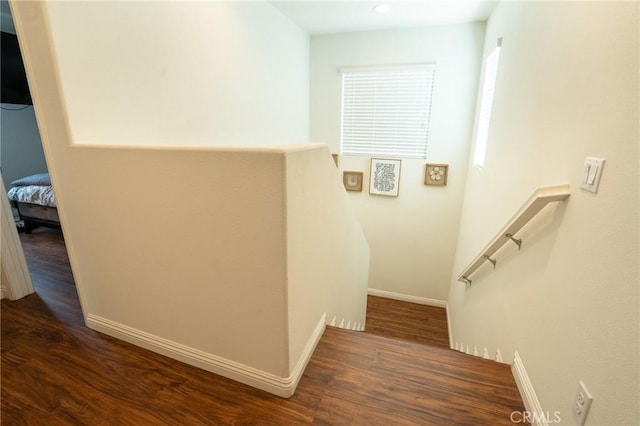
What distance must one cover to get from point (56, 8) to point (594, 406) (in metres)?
2.52

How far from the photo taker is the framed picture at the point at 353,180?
4070 mm

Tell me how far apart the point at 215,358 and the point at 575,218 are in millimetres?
1642

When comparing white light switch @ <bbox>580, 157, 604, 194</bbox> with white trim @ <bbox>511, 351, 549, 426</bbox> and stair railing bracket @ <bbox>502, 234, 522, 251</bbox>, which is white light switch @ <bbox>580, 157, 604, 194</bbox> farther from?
white trim @ <bbox>511, 351, 549, 426</bbox>

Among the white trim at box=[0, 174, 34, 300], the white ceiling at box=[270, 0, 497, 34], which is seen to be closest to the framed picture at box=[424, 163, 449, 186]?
the white ceiling at box=[270, 0, 497, 34]

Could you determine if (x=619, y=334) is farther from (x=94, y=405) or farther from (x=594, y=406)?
(x=94, y=405)

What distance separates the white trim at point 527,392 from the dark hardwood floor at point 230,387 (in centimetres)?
4

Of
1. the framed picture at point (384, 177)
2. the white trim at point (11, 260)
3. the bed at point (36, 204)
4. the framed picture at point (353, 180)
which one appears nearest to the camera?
the white trim at point (11, 260)

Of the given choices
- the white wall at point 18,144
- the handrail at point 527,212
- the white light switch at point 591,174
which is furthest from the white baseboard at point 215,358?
the white wall at point 18,144

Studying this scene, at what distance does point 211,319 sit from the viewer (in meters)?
1.33

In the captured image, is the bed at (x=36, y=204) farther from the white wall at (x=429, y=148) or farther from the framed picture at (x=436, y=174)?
the framed picture at (x=436, y=174)

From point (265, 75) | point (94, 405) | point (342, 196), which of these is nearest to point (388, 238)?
point (342, 196)

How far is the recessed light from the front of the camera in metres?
2.87

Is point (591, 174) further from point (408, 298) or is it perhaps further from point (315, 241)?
point (408, 298)

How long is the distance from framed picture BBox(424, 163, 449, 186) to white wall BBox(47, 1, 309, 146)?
6.48ft
